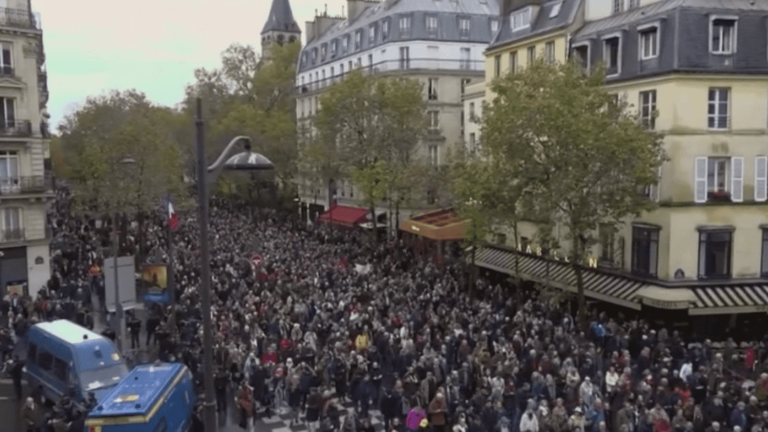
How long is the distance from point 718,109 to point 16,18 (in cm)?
3109

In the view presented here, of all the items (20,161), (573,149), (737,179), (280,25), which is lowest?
(737,179)

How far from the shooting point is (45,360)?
65.4ft

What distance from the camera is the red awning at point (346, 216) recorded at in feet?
172

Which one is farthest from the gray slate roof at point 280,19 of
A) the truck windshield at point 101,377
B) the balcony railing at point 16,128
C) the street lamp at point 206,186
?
the street lamp at point 206,186

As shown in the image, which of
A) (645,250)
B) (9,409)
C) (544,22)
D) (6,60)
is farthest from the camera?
(544,22)

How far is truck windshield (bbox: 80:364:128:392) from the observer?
59.5ft

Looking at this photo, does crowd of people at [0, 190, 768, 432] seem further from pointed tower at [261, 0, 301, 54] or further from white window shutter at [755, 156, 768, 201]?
pointed tower at [261, 0, 301, 54]

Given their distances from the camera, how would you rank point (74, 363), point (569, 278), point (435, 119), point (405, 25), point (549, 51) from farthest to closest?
point (405, 25) < point (435, 119) < point (549, 51) < point (569, 278) < point (74, 363)

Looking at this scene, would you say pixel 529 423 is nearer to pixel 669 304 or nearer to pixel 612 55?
pixel 669 304

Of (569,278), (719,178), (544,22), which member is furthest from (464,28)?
(719,178)

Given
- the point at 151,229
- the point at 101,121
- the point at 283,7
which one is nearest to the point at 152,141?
the point at 151,229

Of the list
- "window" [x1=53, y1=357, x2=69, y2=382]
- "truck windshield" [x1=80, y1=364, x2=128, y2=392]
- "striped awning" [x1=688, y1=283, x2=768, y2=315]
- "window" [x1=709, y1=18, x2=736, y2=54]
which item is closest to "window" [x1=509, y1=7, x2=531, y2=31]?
"window" [x1=709, y1=18, x2=736, y2=54]

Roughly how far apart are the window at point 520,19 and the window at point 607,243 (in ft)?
42.8

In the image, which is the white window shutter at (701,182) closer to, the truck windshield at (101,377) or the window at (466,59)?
the truck windshield at (101,377)
